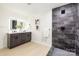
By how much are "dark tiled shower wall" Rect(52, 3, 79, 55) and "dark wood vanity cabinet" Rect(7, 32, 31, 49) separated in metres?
0.44

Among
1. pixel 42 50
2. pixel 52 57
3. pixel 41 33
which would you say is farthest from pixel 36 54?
pixel 41 33

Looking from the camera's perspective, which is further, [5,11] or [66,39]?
[66,39]

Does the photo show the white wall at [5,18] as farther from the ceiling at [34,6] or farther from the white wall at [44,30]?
the white wall at [44,30]

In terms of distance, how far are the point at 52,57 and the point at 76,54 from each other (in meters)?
0.38

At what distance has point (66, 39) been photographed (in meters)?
1.27

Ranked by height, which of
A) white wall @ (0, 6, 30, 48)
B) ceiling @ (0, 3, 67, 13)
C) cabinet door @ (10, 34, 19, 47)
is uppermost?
ceiling @ (0, 3, 67, 13)

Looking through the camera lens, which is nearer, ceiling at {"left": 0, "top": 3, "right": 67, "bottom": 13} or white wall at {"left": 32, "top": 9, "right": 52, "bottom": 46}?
ceiling at {"left": 0, "top": 3, "right": 67, "bottom": 13}

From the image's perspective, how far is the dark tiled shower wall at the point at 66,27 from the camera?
1.19m

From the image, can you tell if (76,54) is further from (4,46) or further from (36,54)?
(4,46)

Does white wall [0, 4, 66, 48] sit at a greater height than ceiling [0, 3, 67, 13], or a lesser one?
lesser

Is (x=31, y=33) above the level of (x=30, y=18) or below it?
below

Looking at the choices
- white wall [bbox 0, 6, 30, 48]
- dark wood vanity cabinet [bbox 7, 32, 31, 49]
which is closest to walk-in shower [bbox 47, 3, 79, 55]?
dark wood vanity cabinet [bbox 7, 32, 31, 49]

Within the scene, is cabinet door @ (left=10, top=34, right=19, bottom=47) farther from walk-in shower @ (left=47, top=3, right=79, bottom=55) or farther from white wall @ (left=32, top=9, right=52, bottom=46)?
walk-in shower @ (left=47, top=3, right=79, bottom=55)

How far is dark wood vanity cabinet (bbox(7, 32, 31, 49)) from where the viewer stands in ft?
3.94
